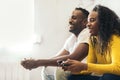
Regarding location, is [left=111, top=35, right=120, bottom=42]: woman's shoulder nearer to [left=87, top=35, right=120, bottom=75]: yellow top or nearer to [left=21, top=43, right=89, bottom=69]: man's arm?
[left=87, top=35, right=120, bottom=75]: yellow top

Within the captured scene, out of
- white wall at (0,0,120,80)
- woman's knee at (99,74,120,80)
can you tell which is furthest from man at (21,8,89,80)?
white wall at (0,0,120,80)

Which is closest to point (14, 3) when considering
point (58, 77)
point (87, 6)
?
point (87, 6)

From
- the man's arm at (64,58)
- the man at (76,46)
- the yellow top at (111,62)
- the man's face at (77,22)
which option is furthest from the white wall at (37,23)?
the yellow top at (111,62)

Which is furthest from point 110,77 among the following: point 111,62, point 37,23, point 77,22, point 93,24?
point 37,23

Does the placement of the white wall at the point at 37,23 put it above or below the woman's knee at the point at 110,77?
above

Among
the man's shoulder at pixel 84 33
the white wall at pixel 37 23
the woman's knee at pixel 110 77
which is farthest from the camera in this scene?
the white wall at pixel 37 23

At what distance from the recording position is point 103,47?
5.92 feet

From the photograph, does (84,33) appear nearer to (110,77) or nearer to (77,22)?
(77,22)

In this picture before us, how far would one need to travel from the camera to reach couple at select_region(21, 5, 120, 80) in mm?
1617

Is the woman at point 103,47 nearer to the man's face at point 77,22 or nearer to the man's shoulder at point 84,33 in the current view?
the man's shoulder at point 84,33

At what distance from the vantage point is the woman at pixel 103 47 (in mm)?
1614

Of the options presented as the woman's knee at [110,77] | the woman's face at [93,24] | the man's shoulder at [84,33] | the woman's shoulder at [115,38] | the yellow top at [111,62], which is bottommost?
the woman's knee at [110,77]

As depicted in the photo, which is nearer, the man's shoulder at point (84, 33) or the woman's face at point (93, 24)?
the woman's face at point (93, 24)

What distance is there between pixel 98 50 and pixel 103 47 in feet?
0.37
